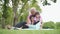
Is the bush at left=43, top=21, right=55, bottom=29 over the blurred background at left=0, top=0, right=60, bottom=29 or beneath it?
beneath

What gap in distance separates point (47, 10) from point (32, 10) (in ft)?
0.51

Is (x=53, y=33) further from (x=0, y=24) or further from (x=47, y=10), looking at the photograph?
(x=0, y=24)

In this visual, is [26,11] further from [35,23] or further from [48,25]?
[48,25]

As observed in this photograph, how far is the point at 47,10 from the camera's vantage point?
152 cm

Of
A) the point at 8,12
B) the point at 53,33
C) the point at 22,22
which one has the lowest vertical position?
the point at 53,33

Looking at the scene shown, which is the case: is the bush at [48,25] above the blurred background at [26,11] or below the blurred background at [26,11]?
below

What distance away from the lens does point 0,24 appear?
58.5 inches

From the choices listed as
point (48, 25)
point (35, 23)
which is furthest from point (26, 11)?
point (48, 25)

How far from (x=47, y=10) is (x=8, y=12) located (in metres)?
0.40

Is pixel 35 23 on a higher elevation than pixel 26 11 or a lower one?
lower

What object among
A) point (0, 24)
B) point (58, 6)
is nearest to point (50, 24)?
point (58, 6)

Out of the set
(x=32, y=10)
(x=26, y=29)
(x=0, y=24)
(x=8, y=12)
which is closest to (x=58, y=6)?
(x=32, y=10)

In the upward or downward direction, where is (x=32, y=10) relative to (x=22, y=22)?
upward

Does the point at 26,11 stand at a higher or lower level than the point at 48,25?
higher
